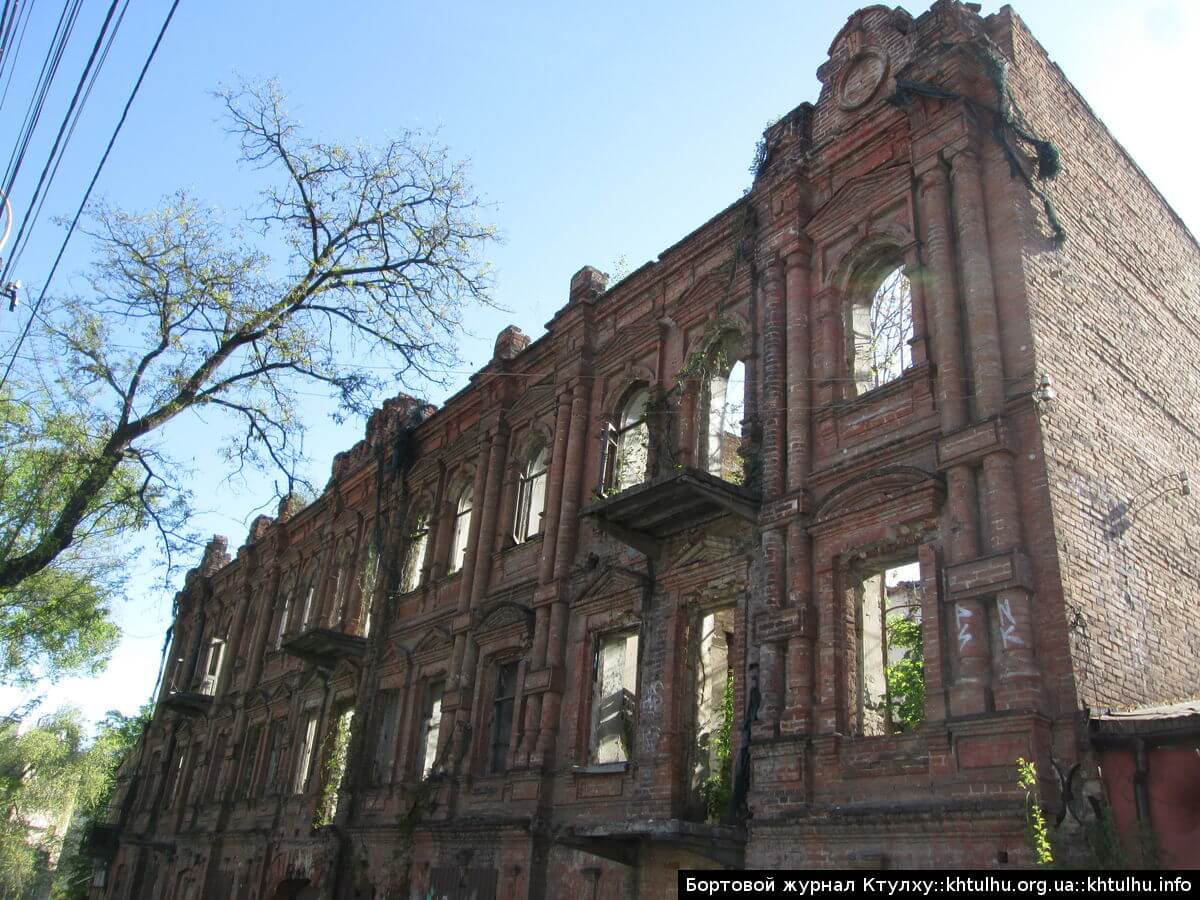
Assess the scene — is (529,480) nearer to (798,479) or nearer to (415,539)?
(415,539)

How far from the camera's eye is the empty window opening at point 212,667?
1013 inches

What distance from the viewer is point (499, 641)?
14.4m

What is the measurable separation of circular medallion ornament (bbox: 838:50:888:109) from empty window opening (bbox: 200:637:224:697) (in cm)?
2049

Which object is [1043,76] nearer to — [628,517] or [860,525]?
[860,525]

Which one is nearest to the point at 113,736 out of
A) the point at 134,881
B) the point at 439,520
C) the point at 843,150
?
the point at 134,881

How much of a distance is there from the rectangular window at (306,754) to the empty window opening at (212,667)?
7566mm

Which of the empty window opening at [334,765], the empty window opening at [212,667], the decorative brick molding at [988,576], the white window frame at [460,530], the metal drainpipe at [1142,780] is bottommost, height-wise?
the metal drainpipe at [1142,780]

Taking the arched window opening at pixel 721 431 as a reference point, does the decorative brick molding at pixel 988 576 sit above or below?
below

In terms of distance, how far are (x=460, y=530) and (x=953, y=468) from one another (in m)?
10.3

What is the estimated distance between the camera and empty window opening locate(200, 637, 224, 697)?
25.7m

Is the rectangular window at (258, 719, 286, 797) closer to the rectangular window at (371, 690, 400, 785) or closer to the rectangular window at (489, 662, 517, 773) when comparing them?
the rectangular window at (371, 690, 400, 785)

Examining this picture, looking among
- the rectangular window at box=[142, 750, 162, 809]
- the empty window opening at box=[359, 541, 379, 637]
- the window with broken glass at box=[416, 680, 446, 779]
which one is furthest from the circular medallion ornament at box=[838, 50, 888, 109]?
the rectangular window at box=[142, 750, 162, 809]

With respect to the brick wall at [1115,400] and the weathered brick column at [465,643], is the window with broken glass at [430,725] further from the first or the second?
the brick wall at [1115,400]

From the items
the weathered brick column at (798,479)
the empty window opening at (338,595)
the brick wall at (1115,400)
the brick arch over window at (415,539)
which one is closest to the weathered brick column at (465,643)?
the brick arch over window at (415,539)
